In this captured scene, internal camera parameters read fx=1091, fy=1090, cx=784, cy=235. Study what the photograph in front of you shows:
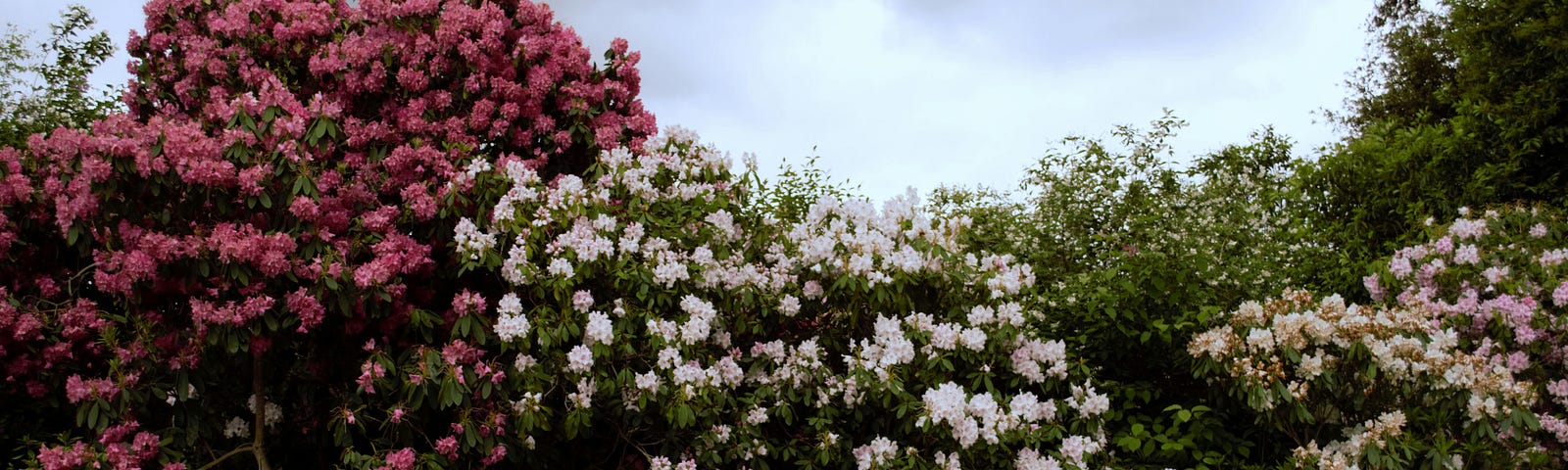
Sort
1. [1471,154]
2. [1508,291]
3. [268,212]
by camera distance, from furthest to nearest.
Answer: [1471,154], [1508,291], [268,212]

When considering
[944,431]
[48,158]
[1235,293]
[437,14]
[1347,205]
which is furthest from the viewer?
[1347,205]

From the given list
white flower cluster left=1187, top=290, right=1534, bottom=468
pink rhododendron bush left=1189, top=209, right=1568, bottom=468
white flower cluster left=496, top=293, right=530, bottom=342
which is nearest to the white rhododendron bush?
white flower cluster left=496, top=293, right=530, bottom=342

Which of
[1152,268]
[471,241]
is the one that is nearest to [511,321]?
[471,241]

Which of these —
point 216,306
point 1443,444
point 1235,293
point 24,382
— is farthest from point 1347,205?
point 24,382

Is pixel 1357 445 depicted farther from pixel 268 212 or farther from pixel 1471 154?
pixel 1471 154

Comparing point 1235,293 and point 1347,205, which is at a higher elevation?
point 1347,205

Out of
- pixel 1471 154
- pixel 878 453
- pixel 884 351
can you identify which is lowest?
pixel 878 453

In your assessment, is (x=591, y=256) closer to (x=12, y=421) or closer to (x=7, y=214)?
(x=7, y=214)

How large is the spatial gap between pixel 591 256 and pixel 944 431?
189 cm

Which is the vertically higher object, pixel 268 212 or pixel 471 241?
pixel 268 212

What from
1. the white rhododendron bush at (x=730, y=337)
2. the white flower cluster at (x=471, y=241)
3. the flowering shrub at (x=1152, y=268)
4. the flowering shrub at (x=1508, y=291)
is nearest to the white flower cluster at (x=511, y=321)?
the white rhododendron bush at (x=730, y=337)

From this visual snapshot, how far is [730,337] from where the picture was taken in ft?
19.1

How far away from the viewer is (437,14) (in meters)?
6.39

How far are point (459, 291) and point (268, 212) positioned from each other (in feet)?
3.58
